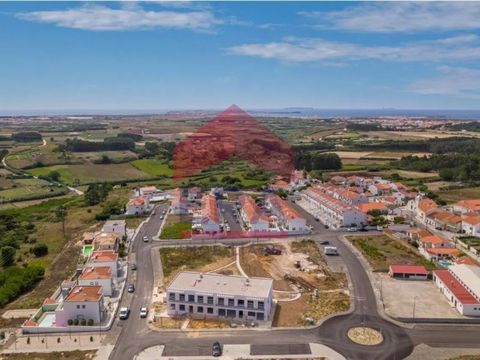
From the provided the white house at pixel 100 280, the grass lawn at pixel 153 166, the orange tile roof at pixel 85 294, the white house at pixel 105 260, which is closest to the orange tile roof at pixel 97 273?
the white house at pixel 100 280

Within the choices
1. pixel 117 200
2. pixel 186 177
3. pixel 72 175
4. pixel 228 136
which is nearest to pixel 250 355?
pixel 228 136

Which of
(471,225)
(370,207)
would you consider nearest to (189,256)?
(370,207)

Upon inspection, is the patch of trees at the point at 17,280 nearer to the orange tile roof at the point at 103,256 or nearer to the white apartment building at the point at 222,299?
the orange tile roof at the point at 103,256

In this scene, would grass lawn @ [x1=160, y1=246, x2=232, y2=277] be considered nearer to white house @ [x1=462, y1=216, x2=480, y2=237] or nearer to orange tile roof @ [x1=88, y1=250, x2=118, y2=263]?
orange tile roof @ [x1=88, y1=250, x2=118, y2=263]

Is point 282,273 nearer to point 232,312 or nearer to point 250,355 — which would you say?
point 232,312

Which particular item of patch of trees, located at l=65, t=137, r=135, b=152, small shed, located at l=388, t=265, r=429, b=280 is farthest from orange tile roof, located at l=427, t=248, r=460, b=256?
patch of trees, located at l=65, t=137, r=135, b=152

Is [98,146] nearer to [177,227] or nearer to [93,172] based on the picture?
[93,172]
